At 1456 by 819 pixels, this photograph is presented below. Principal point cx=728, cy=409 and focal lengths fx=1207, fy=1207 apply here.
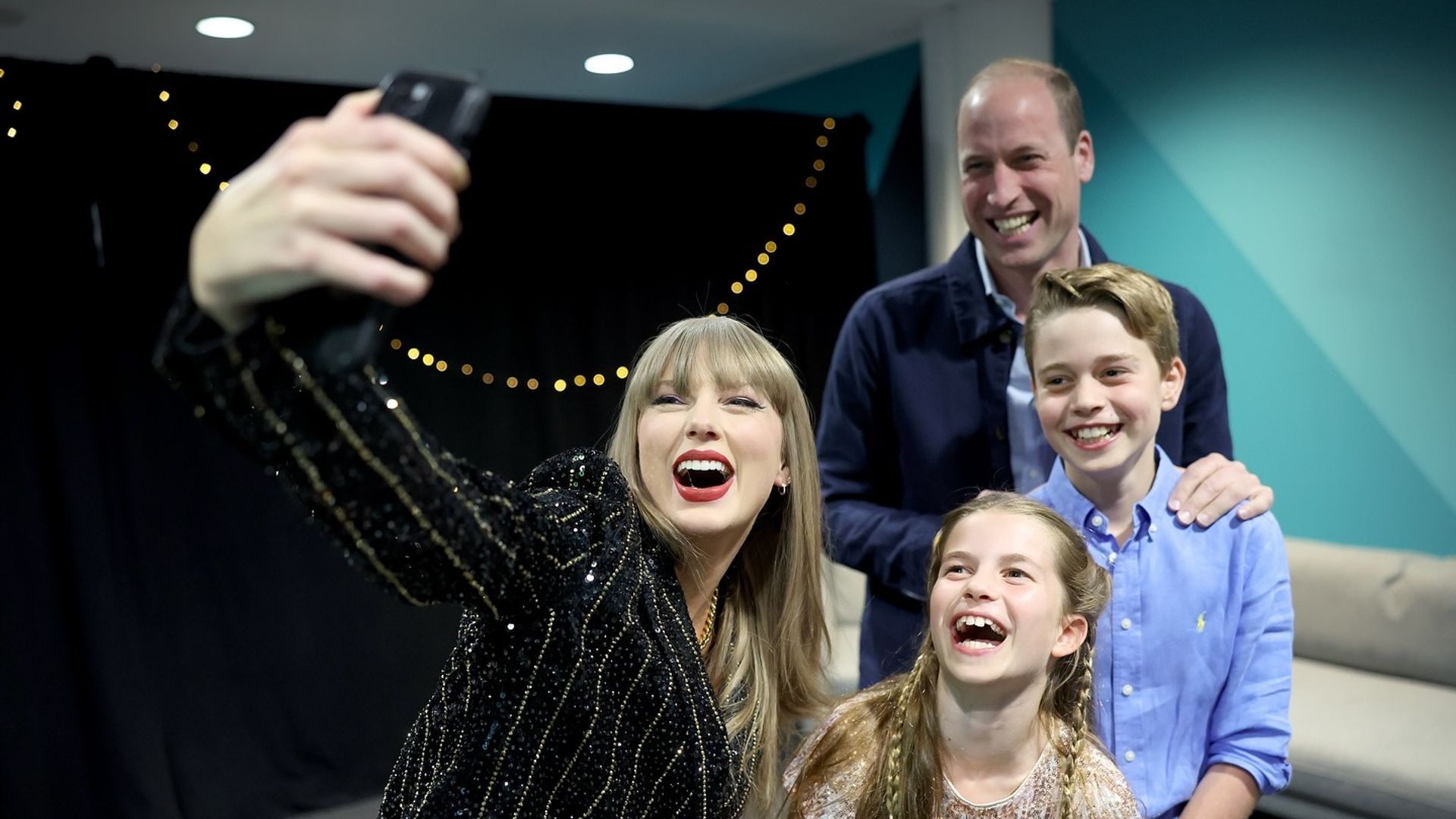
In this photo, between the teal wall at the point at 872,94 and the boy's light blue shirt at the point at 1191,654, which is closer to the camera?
the boy's light blue shirt at the point at 1191,654

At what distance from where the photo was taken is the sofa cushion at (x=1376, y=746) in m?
3.01

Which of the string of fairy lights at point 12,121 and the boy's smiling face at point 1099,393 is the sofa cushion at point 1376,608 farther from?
the string of fairy lights at point 12,121

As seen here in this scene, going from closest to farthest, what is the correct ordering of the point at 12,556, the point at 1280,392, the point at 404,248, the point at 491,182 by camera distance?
the point at 404,248 < the point at 12,556 < the point at 1280,392 < the point at 491,182

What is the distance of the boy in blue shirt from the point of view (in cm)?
152

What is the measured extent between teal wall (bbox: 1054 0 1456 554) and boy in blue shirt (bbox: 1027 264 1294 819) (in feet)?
8.36

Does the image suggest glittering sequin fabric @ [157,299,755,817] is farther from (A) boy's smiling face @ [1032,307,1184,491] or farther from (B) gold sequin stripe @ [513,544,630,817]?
(A) boy's smiling face @ [1032,307,1184,491]

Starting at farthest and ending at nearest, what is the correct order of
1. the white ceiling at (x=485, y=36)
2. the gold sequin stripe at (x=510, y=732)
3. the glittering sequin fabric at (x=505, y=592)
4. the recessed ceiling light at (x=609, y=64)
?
the recessed ceiling light at (x=609, y=64)
the white ceiling at (x=485, y=36)
the gold sequin stripe at (x=510, y=732)
the glittering sequin fabric at (x=505, y=592)

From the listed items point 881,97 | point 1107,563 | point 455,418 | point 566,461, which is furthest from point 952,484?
point 881,97

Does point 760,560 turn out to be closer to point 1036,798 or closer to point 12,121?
point 1036,798

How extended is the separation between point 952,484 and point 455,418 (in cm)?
288

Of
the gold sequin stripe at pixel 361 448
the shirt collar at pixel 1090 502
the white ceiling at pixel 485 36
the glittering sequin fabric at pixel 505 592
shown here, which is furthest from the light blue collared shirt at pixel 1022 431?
the white ceiling at pixel 485 36

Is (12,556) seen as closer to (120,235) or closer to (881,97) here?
(120,235)

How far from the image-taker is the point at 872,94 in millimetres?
5527

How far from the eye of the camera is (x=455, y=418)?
4.51m
